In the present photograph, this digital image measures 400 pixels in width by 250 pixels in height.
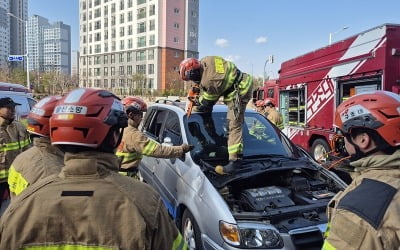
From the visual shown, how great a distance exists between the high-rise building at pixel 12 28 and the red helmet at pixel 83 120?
38679mm

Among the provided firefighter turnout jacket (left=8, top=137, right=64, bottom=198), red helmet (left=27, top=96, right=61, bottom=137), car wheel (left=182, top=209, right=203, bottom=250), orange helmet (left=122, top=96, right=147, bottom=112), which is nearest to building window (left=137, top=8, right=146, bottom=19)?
orange helmet (left=122, top=96, right=147, bottom=112)

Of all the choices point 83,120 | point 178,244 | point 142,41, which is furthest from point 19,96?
point 142,41

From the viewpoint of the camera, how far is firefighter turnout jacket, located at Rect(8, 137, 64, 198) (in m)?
2.52

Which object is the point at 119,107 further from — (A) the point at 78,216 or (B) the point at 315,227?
(B) the point at 315,227

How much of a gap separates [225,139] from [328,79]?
5.31 m

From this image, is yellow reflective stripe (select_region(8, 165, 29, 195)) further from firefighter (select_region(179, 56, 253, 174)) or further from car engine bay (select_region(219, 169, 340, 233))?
firefighter (select_region(179, 56, 253, 174))

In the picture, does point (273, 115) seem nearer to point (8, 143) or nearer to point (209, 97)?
point (209, 97)

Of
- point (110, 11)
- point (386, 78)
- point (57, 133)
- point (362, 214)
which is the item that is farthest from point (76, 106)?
point (110, 11)

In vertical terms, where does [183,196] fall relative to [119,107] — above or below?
below

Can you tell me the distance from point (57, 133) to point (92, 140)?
0.50 feet

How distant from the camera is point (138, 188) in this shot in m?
1.51

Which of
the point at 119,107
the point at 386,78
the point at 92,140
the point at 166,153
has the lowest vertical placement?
the point at 166,153

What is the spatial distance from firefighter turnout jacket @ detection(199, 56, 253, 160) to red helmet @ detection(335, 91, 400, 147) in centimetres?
269

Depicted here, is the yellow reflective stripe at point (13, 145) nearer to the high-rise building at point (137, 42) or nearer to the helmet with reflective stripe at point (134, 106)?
the helmet with reflective stripe at point (134, 106)
